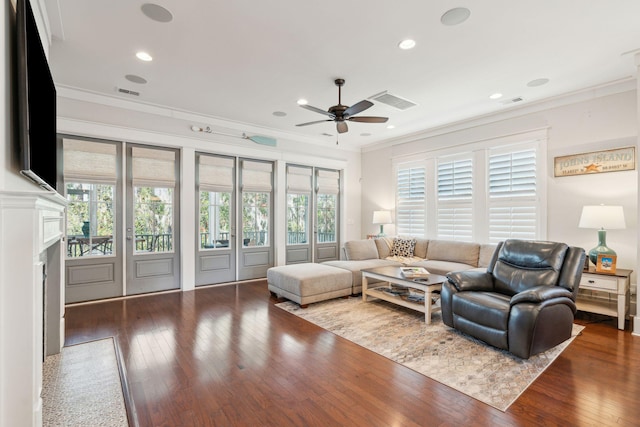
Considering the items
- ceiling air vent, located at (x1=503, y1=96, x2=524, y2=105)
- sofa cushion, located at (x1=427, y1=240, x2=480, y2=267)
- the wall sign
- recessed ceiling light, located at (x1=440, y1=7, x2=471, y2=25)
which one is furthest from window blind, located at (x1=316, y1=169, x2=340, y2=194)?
recessed ceiling light, located at (x1=440, y1=7, x2=471, y2=25)

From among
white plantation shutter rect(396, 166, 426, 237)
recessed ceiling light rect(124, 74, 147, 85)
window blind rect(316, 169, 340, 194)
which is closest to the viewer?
recessed ceiling light rect(124, 74, 147, 85)

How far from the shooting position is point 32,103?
1.75m

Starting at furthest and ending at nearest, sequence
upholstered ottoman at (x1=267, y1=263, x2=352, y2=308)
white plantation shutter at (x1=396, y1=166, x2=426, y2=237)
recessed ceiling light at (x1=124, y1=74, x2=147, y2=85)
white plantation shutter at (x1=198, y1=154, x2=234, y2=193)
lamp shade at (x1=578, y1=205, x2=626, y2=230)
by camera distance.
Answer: white plantation shutter at (x1=396, y1=166, x2=426, y2=237) → white plantation shutter at (x1=198, y1=154, x2=234, y2=193) → upholstered ottoman at (x1=267, y1=263, x2=352, y2=308) → recessed ceiling light at (x1=124, y1=74, x2=147, y2=85) → lamp shade at (x1=578, y1=205, x2=626, y2=230)

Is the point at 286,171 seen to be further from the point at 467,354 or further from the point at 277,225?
the point at 467,354

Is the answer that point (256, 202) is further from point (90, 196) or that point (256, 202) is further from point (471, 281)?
point (471, 281)

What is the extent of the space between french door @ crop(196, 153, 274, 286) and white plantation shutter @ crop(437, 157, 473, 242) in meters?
3.33

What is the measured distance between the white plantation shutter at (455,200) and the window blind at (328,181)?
2.28 meters

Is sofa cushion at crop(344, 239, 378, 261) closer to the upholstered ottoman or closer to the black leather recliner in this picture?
the upholstered ottoman

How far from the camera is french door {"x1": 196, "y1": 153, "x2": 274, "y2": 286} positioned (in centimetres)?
546

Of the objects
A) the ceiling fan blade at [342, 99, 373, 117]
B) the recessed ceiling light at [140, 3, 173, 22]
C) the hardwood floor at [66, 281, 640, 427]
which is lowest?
the hardwood floor at [66, 281, 640, 427]

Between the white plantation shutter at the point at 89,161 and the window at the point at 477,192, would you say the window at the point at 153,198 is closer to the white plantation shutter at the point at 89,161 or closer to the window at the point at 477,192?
the white plantation shutter at the point at 89,161

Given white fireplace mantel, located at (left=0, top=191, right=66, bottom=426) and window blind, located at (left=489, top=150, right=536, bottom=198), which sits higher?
window blind, located at (left=489, top=150, right=536, bottom=198)

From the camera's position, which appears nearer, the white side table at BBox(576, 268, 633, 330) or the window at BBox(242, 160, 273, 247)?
the white side table at BBox(576, 268, 633, 330)

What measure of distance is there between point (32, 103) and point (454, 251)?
5479 mm
